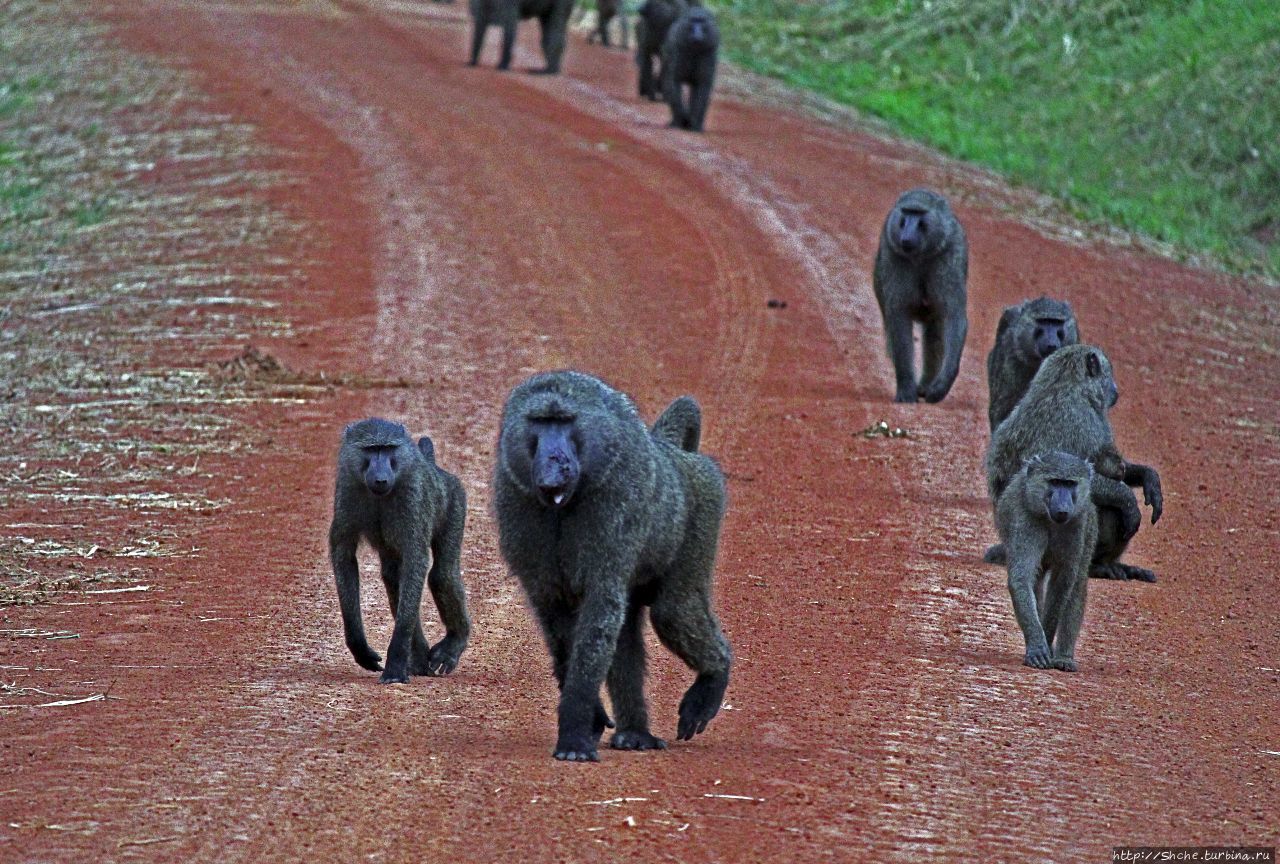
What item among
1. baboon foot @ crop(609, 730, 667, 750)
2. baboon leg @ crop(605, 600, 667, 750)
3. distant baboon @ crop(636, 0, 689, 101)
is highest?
distant baboon @ crop(636, 0, 689, 101)

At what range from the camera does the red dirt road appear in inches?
210

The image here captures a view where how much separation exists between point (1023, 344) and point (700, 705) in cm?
453

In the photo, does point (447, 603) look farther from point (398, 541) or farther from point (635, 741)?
point (635, 741)

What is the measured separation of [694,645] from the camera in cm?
620

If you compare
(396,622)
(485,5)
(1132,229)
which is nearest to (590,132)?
(485,5)

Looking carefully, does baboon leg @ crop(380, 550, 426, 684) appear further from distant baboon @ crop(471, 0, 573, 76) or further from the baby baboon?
distant baboon @ crop(471, 0, 573, 76)

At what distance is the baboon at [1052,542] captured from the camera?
7559mm

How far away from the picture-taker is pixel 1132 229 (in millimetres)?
18969

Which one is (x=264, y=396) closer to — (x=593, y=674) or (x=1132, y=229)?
(x=593, y=674)

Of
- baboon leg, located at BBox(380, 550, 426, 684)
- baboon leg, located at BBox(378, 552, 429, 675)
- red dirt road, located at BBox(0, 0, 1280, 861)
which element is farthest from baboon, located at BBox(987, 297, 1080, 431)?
baboon leg, located at BBox(380, 550, 426, 684)

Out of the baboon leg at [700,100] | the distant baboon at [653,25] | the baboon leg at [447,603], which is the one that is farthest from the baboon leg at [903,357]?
the distant baboon at [653,25]

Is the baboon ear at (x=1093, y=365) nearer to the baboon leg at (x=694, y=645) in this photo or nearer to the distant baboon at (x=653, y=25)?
the baboon leg at (x=694, y=645)

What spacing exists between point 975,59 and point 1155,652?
20028 mm

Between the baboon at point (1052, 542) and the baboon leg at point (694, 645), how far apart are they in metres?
1.70
